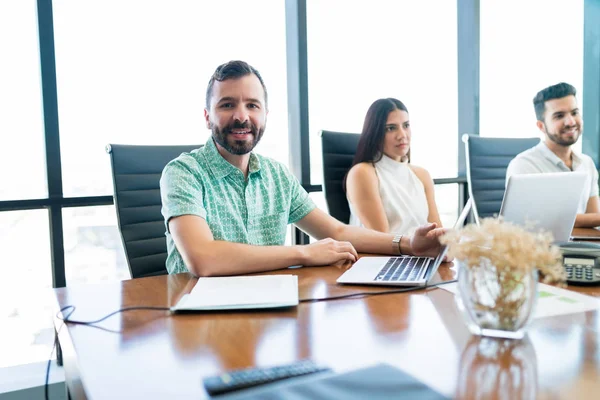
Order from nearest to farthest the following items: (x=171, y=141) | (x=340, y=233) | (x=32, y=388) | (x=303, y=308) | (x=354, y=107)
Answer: (x=303, y=308)
(x=340, y=233)
(x=32, y=388)
(x=171, y=141)
(x=354, y=107)

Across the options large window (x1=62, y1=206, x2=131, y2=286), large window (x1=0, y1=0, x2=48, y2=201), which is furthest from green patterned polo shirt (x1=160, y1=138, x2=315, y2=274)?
A: large window (x1=0, y1=0, x2=48, y2=201)

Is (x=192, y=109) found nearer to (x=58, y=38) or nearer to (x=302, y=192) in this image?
(x=58, y=38)

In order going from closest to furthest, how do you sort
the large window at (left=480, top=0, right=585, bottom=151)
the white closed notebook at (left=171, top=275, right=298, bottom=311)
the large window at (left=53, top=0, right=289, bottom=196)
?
the white closed notebook at (left=171, top=275, right=298, bottom=311) → the large window at (left=53, top=0, right=289, bottom=196) → the large window at (left=480, top=0, right=585, bottom=151)

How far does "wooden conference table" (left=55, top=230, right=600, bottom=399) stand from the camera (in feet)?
2.10

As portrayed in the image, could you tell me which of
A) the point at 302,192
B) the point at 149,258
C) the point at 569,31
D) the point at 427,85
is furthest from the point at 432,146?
the point at 149,258

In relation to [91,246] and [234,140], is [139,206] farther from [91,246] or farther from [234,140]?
[91,246]

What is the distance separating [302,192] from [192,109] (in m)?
1.12

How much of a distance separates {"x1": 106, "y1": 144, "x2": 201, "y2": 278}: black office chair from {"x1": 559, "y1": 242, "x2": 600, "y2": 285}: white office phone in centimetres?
125

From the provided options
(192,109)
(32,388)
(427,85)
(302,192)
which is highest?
(427,85)

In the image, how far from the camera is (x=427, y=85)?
3.58 metres

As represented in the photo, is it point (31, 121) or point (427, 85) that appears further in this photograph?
point (427, 85)

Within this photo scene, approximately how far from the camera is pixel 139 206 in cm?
174

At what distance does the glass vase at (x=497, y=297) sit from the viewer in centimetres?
74

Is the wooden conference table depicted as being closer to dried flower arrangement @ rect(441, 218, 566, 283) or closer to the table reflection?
the table reflection
